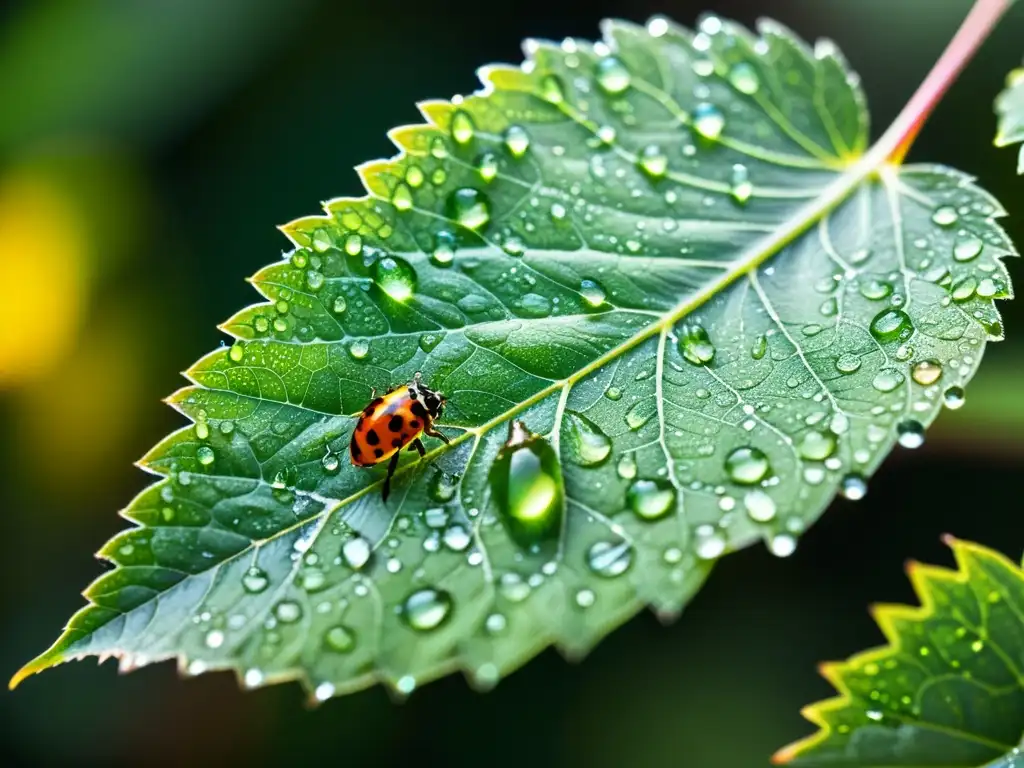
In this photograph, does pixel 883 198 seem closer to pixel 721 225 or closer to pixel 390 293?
pixel 721 225

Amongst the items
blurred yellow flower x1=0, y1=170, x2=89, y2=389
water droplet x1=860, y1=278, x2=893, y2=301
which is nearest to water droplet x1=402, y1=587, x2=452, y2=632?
water droplet x1=860, y1=278, x2=893, y2=301

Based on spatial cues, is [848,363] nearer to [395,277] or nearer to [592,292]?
[592,292]

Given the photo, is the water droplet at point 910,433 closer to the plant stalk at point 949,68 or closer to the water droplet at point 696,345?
the water droplet at point 696,345

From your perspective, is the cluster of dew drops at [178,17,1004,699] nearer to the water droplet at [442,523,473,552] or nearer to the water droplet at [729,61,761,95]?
the water droplet at [442,523,473,552]

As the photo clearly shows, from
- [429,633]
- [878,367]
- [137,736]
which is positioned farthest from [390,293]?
[137,736]

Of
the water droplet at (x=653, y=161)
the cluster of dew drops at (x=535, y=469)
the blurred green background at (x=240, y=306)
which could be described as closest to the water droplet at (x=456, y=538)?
the cluster of dew drops at (x=535, y=469)

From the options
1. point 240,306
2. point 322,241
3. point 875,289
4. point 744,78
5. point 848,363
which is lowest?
point 240,306

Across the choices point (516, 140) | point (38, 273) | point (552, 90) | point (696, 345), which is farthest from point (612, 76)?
point (38, 273)
